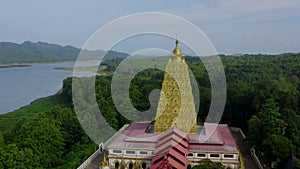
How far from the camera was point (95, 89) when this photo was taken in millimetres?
44469

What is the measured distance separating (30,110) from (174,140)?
32757 millimetres

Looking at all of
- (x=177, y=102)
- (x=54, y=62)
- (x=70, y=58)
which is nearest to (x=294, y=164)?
(x=177, y=102)

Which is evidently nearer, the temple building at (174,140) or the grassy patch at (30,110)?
the temple building at (174,140)

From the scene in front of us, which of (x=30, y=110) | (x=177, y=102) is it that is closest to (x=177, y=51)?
(x=177, y=102)

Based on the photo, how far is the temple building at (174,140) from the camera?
1783cm

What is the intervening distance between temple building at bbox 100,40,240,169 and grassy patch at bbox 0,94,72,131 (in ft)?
65.4

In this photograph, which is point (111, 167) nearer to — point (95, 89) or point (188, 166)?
point (188, 166)

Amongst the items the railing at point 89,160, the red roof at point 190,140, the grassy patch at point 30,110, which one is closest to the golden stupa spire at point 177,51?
the red roof at point 190,140

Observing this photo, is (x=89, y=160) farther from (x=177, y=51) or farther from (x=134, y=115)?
(x=134, y=115)

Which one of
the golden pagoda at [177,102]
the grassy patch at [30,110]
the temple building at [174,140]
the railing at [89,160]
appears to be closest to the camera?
the temple building at [174,140]

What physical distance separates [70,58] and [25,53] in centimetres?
2642

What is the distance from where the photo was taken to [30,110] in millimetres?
45375

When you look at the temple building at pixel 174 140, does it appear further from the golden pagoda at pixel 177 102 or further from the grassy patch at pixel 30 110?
the grassy patch at pixel 30 110

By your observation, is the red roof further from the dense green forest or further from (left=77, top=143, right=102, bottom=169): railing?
the dense green forest
